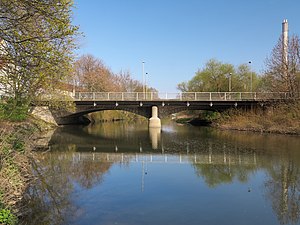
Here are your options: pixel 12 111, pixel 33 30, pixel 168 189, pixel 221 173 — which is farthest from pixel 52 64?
pixel 12 111

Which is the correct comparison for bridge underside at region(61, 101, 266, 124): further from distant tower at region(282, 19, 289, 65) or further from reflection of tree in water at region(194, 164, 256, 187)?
reflection of tree in water at region(194, 164, 256, 187)

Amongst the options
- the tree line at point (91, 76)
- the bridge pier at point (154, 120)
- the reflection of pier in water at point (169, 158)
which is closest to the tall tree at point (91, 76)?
the tree line at point (91, 76)

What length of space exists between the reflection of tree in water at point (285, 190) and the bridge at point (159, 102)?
26.1 metres

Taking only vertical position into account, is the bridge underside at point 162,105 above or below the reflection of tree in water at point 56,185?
above

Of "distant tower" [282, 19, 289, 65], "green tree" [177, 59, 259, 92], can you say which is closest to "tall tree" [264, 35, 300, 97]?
"distant tower" [282, 19, 289, 65]

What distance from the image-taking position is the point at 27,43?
9984 millimetres

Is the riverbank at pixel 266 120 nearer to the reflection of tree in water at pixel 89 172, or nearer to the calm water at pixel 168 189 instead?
the calm water at pixel 168 189

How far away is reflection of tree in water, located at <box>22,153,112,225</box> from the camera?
8266mm

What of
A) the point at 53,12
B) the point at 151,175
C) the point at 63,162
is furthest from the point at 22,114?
the point at 53,12

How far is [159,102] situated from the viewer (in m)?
43.5

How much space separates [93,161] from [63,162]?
1.61 metres

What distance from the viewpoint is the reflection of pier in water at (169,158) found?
1667cm

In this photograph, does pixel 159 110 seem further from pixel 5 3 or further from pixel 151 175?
pixel 5 3

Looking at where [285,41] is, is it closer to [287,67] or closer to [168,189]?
[287,67]
